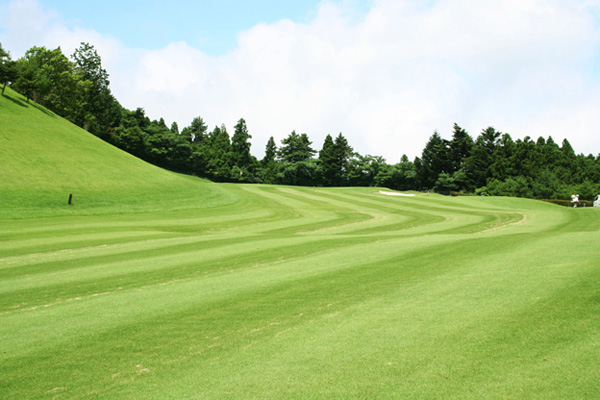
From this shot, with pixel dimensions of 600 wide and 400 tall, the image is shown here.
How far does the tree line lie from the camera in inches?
2982

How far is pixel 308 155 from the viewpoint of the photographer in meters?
102

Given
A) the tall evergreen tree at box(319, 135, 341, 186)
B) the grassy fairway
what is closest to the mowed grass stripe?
the grassy fairway

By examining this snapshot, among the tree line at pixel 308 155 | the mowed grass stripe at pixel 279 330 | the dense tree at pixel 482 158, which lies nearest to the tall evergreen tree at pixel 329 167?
the tree line at pixel 308 155

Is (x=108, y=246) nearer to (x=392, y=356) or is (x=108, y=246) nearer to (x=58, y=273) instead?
(x=58, y=273)

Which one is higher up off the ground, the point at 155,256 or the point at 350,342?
the point at 350,342

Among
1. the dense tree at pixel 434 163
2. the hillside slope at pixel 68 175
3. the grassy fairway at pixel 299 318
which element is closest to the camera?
the grassy fairway at pixel 299 318

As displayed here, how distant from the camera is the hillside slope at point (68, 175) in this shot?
30856 mm

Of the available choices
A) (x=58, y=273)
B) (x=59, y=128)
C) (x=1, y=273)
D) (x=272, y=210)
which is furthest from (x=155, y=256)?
(x=59, y=128)

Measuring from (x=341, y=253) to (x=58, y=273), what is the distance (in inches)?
340

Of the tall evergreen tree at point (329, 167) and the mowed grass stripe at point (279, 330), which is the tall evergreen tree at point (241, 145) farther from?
the mowed grass stripe at point (279, 330)

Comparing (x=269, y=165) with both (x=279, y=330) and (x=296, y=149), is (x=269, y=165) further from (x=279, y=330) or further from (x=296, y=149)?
(x=279, y=330)

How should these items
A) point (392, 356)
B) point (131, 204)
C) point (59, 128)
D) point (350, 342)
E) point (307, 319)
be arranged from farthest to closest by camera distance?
point (59, 128) < point (131, 204) < point (307, 319) < point (350, 342) < point (392, 356)

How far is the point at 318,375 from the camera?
495 centimetres

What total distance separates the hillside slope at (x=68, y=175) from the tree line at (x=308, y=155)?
2637cm
